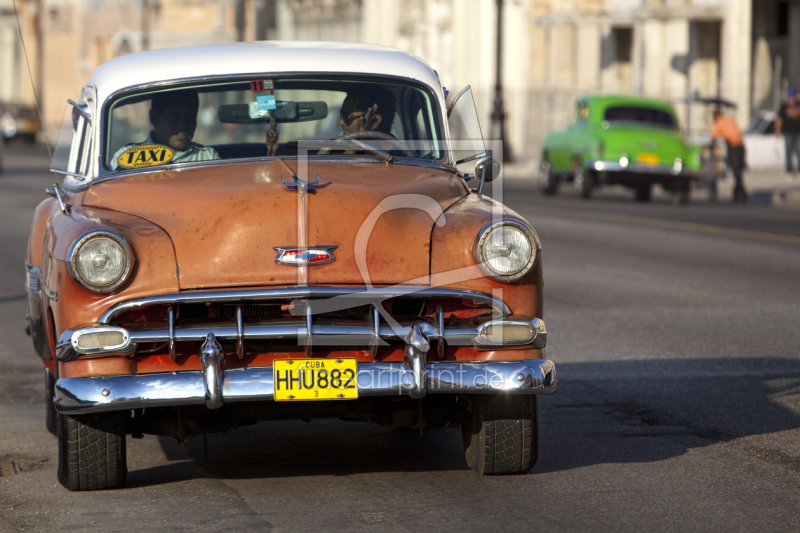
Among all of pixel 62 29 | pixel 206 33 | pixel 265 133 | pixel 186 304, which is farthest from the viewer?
pixel 62 29

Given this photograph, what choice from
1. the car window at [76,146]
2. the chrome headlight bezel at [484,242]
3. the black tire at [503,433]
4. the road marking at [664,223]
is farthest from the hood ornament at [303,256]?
the road marking at [664,223]

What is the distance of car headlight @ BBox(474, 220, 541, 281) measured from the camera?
195 inches

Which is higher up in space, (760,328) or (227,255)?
(227,255)

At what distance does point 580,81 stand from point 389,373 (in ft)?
123

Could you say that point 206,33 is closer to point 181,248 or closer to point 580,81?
point 580,81

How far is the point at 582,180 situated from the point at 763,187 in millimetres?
5750

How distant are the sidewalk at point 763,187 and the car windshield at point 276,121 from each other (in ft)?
58.8

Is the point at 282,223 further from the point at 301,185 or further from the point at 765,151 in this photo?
the point at 765,151

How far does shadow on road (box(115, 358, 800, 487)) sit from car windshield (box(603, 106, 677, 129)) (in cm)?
1576

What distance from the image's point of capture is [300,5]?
209 feet

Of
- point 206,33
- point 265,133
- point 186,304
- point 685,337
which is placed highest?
point 206,33

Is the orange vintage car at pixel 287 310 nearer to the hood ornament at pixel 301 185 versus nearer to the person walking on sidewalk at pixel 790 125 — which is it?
the hood ornament at pixel 301 185

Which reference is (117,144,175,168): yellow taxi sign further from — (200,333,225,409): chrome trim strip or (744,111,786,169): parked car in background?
(744,111,786,169): parked car in background

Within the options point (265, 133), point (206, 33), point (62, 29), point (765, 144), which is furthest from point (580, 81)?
point (62, 29)
